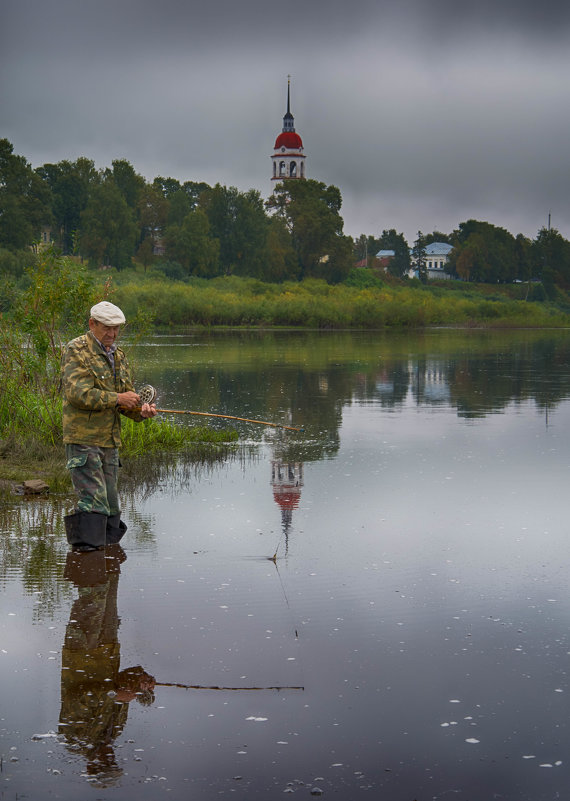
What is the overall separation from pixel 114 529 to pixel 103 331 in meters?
1.41

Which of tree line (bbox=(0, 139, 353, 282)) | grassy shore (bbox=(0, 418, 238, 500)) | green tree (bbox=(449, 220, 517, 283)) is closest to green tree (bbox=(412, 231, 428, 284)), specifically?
green tree (bbox=(449, 220, 517, 283))

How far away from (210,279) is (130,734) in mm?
89512

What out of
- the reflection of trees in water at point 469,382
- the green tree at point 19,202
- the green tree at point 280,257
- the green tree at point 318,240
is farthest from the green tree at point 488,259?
the reflection of trees in water at point 469,382

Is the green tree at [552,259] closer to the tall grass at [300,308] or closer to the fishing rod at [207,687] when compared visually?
the tall grass at [300,308]

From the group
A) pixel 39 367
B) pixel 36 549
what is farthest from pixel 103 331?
pixel 39 367

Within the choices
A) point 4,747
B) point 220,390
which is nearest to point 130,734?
point 4,747

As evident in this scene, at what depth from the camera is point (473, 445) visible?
48.2 feet

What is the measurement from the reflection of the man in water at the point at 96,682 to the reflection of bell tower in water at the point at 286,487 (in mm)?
1913

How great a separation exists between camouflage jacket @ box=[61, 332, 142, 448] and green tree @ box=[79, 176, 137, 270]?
278 feet

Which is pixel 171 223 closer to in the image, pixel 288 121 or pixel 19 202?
pixel 19 202

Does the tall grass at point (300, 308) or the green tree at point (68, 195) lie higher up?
the green tree at point (68, 195)

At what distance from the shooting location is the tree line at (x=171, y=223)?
90875 millimetres

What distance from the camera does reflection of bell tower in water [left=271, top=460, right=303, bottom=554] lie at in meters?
9.59

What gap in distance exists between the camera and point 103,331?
7.98 meters
